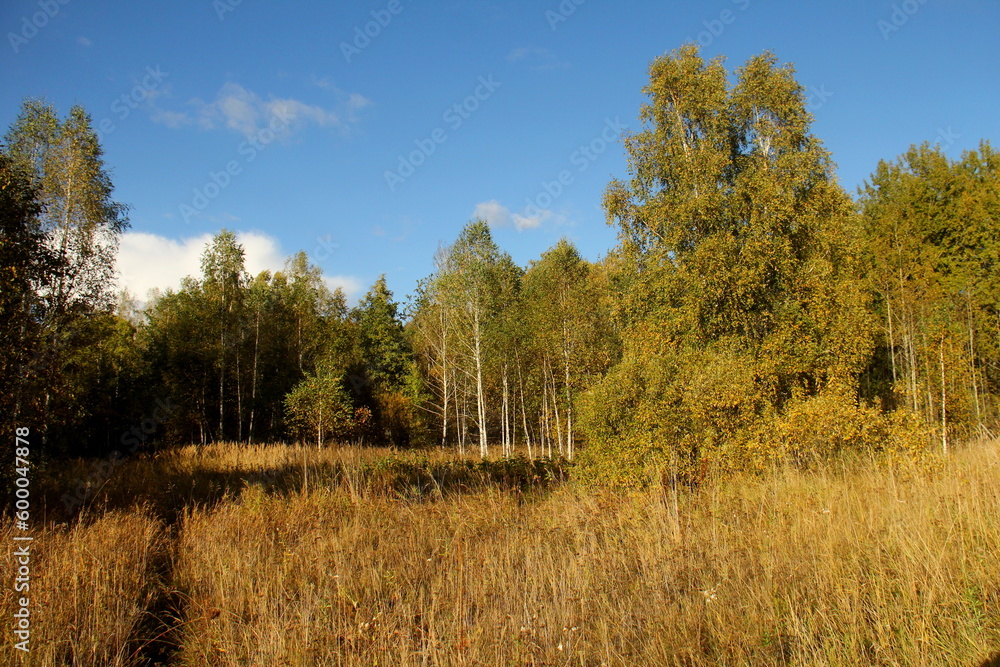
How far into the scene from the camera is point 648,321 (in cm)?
1273

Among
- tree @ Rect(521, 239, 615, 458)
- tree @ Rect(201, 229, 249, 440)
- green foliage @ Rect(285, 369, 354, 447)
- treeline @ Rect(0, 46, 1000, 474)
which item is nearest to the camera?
treeline @ Rect(0, 46, 1000, 474)

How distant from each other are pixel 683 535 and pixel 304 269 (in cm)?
3859

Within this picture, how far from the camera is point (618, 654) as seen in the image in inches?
122

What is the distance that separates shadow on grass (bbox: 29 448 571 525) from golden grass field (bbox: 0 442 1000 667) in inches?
22.8

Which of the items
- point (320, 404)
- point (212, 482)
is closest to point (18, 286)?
point (212, 482)

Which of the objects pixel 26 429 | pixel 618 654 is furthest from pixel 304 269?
pixel 618 654

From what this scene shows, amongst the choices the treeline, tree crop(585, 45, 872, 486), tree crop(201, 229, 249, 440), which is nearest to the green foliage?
the treeline

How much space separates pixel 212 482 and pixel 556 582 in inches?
336

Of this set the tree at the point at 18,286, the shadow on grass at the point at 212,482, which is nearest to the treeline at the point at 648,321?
the tree at the point at 18,286

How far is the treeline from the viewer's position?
8.79 m

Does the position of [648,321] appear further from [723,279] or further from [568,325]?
[568,325]

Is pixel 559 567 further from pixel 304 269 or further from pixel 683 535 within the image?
pixel 304 269

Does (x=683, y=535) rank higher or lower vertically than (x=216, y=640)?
higher

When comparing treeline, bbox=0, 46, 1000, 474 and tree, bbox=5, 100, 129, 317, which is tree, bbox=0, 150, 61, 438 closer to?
treeline, bbox=0, 46, 1000, 474
